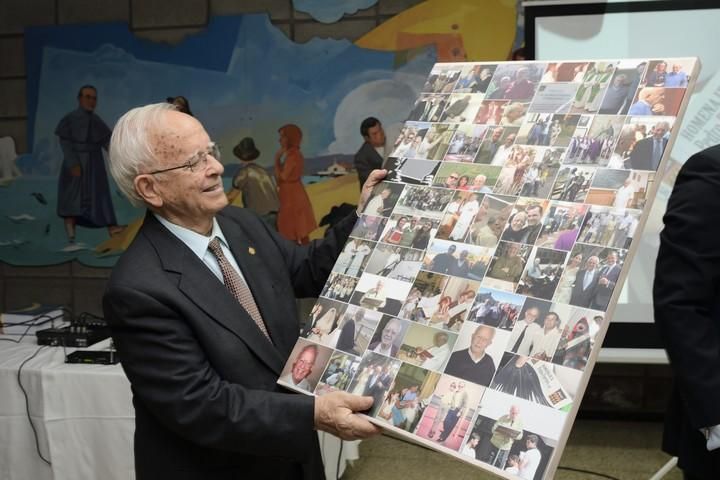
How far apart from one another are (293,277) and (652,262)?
5.54 ft

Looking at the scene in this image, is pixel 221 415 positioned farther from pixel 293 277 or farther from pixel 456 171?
pixel 456 171

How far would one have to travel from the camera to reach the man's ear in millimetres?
1319

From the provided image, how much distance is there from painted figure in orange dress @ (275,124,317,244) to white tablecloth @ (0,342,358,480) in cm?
150

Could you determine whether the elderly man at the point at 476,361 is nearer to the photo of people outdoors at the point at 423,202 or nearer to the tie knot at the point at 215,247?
the photo of people outdoors at the point at 423,202

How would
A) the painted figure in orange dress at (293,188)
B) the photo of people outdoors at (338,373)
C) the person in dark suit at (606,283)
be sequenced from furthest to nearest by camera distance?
the painted figure in orange dress at (293,188) → the photo of people outdoors at (338,373) → the person in dark suit at (606,283)

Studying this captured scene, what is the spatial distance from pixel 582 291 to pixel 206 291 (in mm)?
703

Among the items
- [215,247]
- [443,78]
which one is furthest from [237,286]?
[443,78]

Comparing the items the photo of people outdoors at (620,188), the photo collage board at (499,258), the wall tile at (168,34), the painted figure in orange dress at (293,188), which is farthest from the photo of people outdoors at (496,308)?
the wall tile at (168,34)

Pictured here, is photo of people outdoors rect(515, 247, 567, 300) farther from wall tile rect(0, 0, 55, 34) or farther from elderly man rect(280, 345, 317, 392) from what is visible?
wall tile rect(0, 0, 55, 34)

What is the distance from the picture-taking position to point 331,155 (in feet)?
12.4

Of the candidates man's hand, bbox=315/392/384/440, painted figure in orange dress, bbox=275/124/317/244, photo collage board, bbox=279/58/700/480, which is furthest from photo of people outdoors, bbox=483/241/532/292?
painted figure in orange dress, bbox=275/124/317/244

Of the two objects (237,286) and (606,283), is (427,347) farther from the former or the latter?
(237,286)

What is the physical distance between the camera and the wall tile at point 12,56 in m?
4.13

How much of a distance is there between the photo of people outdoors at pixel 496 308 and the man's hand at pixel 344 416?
250mm
